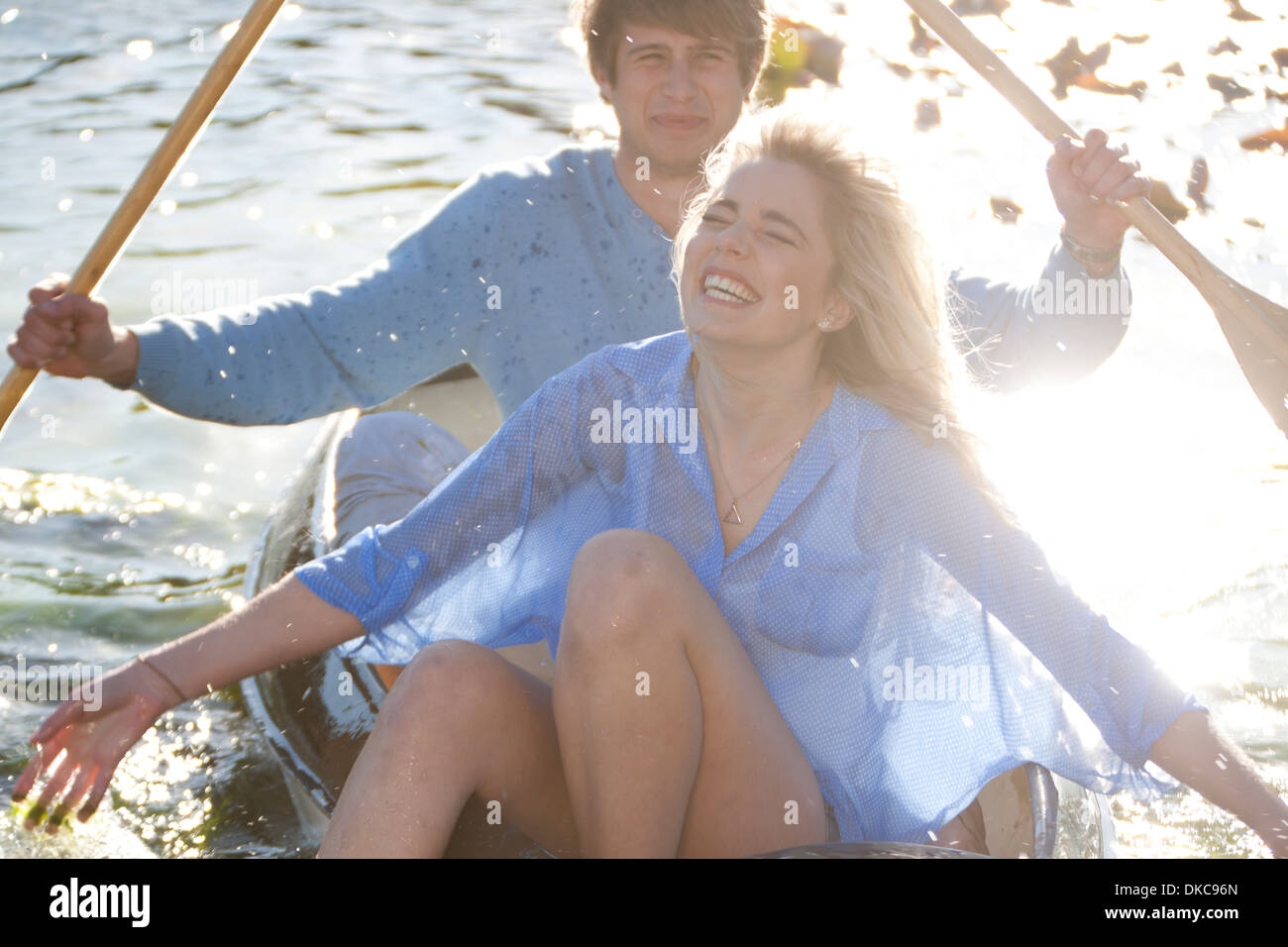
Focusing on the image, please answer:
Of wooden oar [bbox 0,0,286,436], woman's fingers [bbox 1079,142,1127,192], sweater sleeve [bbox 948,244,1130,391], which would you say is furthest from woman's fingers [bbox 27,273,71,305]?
woman's fingers [bbox 1079,142,1127,192]

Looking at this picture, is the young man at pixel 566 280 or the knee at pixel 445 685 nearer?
the knee at pixel 445 685

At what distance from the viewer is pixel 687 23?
2.63 m

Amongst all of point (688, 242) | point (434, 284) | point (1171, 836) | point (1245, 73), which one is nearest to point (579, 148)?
point (434, 284)

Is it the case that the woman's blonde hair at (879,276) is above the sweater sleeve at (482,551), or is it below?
above

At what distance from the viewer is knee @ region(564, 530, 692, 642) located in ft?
5.63

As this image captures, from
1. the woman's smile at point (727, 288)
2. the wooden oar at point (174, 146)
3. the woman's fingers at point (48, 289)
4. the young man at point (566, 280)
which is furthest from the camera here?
the young man at point (566, 280)

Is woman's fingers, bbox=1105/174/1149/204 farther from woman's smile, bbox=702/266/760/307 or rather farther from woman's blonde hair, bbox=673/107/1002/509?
woman's smile, bbox=702/266/760/307

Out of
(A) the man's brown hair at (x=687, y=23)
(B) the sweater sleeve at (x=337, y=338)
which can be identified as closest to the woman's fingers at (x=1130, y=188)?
(A) the man's brown hair at (x=687, y=23)

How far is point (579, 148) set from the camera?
2.80 m

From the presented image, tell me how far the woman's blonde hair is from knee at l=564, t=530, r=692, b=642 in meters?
0.40

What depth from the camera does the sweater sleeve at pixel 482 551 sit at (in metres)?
1.94

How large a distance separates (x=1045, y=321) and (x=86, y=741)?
65.1 inches

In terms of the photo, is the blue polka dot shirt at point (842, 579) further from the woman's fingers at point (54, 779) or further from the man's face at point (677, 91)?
the man's face at point (677, 91)

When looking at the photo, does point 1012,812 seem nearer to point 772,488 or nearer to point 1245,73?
point 772,488
